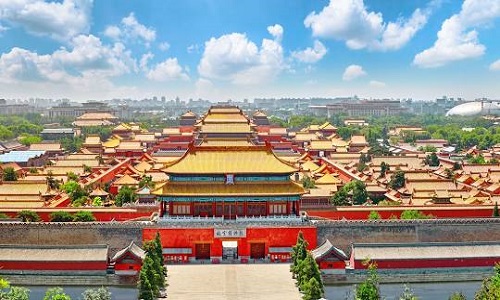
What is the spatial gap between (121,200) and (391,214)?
66.8ft

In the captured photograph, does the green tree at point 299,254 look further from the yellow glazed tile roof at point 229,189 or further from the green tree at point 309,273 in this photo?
the yellow glazed tile roof at point 229,189

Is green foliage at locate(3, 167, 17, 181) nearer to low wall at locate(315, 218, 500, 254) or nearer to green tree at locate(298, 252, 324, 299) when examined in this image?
low wall at locate(315, 218, 500, 254)

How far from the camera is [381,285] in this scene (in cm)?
3153

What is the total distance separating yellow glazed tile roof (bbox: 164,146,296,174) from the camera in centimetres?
3509

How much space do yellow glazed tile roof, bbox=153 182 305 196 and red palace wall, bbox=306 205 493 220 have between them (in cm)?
529

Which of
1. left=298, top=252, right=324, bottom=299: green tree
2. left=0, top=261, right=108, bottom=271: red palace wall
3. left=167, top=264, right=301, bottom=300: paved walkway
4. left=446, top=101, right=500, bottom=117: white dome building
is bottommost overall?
left=167, top=264, right=301, bottom=300: paved walkway

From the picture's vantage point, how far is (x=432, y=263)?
32.1 metres

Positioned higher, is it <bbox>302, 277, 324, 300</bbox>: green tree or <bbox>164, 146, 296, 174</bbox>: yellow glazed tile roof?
<bbox>164, 146, 296, 174</bbox>: yellow glazed tile roof

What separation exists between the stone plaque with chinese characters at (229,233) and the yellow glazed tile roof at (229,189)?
2158mm

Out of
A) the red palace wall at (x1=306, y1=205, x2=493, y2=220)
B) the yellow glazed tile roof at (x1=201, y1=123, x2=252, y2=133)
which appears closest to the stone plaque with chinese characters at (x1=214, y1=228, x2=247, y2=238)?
the red palace wall at (x1=306, y1=205, x2=493, y2=220)

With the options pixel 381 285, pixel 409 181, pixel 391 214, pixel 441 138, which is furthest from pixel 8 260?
pixel 441 138

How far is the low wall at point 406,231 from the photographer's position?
113 ft

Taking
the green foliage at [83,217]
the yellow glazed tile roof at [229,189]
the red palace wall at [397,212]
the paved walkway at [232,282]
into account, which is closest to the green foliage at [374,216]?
the red palace wall at [397,212]

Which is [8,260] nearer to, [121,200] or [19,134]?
[121,200]
